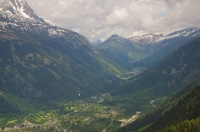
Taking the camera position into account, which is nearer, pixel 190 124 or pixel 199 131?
pixel 199 131

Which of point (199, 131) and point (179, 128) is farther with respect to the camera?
point (179, 128)

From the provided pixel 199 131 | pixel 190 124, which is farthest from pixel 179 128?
pixel 199 131

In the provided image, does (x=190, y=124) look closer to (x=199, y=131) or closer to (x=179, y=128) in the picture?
(x=179, y=128)
